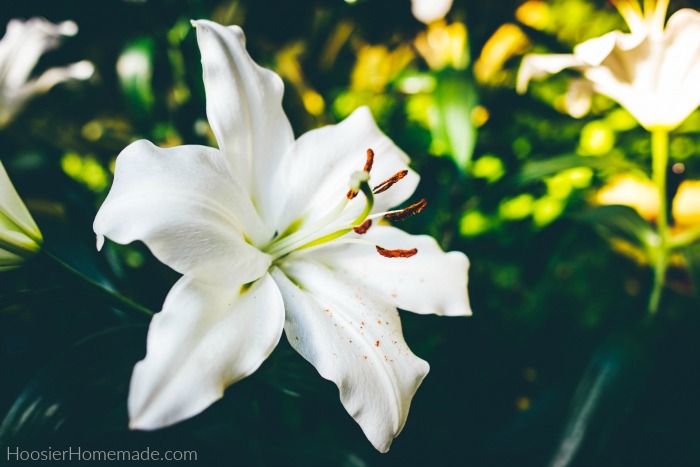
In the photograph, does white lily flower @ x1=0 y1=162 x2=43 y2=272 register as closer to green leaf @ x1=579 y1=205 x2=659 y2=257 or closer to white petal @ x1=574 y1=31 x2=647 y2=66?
white petal @ x1=574 y1=31 x2=647 y2=66

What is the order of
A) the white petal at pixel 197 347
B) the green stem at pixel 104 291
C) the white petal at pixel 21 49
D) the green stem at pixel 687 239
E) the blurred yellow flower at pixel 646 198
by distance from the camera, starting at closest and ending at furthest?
1. the white petal at pixel 197 347
2. the green stem at pixel 104 291
3. the green stem at pixel 687 239
4. the white petal at pixel 21 49
5. the blurred yellow flower at pixel 646 198

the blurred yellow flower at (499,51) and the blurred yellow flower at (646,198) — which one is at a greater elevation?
the blurred yellow flower at (499,51)

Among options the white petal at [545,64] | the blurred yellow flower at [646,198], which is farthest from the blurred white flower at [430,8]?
the blurred yellow flower at [646,198]

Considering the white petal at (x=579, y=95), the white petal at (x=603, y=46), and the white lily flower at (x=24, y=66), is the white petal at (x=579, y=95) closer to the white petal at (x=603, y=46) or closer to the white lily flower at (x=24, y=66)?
the white petal at (x=603, y=46)

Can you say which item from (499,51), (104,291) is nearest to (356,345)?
(104,291)

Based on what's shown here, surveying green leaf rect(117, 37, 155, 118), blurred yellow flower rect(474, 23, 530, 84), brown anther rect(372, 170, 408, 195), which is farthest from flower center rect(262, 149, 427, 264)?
blurred yellow flower rect(474, 23, 530, 84)

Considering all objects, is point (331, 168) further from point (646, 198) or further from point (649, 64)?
point (646, 198)

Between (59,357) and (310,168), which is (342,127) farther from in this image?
(59,357)
